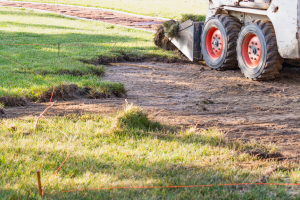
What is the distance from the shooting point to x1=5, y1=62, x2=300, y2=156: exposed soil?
4559 mm

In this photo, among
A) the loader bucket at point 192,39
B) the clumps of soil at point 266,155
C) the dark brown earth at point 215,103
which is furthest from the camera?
the loader bucket at point 192,39

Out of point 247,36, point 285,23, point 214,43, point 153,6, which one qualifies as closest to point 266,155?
point 285,23

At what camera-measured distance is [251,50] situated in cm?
719

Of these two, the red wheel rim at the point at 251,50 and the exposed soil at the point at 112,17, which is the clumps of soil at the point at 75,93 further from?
the exposed soil at the point at 112,17

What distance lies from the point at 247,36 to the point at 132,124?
4.03m

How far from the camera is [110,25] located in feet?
53.4

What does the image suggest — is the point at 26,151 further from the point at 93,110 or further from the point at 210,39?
the point at 210,39

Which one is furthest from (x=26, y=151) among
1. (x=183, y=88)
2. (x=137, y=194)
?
(x=183, y=88)

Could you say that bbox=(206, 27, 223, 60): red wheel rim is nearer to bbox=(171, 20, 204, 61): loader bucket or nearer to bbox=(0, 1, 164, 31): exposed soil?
bbox=(171, 20, 204, 61): loader bucket

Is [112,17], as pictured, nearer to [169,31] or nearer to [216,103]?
[169,31]

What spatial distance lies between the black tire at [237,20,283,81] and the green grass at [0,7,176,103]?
2807 millimetres

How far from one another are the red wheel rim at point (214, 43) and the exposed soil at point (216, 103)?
2.43ft

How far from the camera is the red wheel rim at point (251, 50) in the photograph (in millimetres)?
7055

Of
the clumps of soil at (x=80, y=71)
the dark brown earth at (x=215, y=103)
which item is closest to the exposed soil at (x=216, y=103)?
the dark brown earth at (x=215, y=103)
